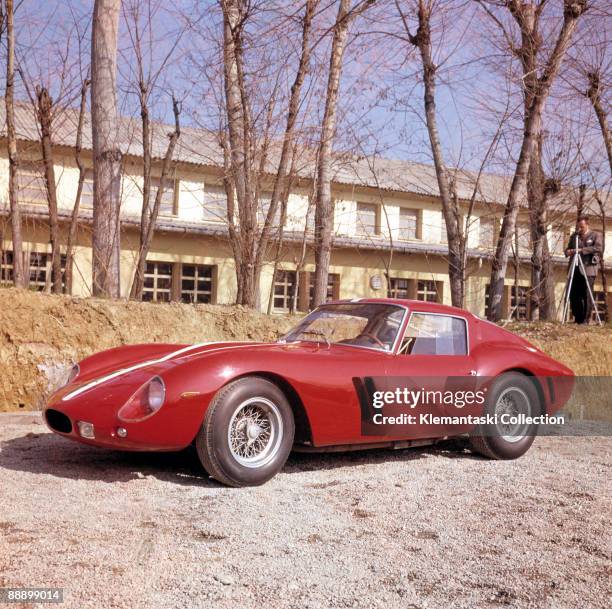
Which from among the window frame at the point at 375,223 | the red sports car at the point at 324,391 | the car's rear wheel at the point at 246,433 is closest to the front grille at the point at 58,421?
the red sports car at the point at 324,391

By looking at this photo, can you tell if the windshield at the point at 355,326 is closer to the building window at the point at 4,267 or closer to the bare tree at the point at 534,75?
the building window at the point at 4,267

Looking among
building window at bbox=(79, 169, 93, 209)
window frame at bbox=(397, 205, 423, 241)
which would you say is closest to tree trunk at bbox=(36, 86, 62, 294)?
Answer: building window at bbox=(79, 169, 93, 209)

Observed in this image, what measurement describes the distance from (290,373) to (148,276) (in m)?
16.6

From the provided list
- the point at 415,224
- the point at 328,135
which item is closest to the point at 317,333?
the point at 328,135

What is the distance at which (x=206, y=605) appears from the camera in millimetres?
2482

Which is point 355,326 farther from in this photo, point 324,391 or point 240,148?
point 240,148

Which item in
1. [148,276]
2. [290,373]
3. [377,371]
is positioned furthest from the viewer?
[148,276]

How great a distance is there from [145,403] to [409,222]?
70.7ft

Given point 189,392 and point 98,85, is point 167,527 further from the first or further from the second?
point 98,85

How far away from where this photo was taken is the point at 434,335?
216 inches

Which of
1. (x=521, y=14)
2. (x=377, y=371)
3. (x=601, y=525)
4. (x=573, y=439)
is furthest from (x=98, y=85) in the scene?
(x=601, y=525)

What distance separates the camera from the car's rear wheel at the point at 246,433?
13.7ft

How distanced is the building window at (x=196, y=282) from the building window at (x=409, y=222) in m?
7.18

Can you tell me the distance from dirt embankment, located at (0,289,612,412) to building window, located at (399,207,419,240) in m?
15.7
